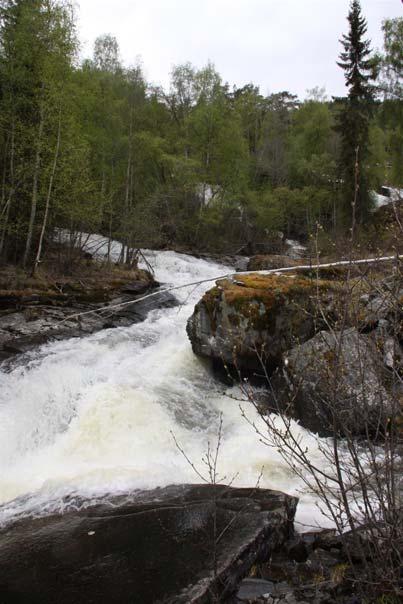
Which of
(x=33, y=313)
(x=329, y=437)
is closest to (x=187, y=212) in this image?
(x=33, y=313)

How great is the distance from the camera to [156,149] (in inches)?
895

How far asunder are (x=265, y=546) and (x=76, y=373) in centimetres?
537

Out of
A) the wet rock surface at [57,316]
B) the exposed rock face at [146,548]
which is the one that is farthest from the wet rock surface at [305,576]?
the wet rock surface at [57,316]

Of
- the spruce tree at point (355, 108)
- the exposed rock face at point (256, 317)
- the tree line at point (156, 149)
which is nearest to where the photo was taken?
the exposed rock face at point (256, 317)

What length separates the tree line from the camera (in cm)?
1385

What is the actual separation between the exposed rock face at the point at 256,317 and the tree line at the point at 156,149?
25.9ft

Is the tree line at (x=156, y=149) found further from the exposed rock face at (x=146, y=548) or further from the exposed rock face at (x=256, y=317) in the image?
the exposed rock face at (x=146, y=548)

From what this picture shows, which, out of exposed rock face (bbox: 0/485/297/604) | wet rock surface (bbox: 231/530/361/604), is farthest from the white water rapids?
wet rock surface (bbox: 231/530/361/604)

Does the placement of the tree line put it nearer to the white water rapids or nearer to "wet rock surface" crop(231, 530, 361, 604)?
the white water rapids

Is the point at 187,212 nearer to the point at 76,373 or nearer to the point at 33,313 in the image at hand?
the point at 33,313

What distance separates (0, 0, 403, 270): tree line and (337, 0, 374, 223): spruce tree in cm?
7

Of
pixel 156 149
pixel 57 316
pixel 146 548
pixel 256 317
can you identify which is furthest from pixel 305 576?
pixel 156 149

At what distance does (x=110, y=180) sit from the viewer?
67.6ft

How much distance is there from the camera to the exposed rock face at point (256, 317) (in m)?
8.17
